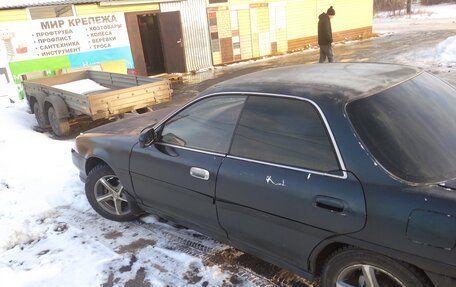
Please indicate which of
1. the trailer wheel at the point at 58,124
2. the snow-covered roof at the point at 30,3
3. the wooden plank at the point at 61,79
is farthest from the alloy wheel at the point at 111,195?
the snow-covered roof at the point at 30,3

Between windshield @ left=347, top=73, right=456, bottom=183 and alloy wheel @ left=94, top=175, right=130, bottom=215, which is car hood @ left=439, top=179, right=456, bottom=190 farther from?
alloy wheel @ left=94, top=175, right=130, bottom=215

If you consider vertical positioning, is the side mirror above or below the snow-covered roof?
below

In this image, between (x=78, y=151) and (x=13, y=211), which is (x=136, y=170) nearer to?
(x=78, y=151)

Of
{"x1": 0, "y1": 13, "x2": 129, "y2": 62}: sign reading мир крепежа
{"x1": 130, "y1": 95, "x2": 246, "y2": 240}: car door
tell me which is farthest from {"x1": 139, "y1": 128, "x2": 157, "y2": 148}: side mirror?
{"x1": 0, "y1": 13, "x2": 129, "y2": 62}: sign reading мир крепежа

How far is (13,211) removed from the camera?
4.89 metres

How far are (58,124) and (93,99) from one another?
150 cm

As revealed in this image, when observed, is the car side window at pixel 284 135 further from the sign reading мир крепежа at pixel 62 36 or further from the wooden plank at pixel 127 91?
the sign reading мир крепежа at pixel 62 36

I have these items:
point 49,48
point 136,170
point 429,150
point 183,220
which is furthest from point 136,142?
point 49,48

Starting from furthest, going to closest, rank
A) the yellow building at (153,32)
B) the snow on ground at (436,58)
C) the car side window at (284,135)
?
the yellow building at (153,32)
the snow on ground at (436,58)
the car side window at (284,135)

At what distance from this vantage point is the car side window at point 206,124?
10.6 feet

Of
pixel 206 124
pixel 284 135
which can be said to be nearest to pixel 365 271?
pixel 284 135

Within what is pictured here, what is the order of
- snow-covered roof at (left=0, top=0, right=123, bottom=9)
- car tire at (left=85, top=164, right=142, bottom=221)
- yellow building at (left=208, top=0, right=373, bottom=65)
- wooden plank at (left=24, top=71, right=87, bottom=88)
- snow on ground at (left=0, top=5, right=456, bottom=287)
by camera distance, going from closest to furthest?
snow on ground at (left=0, top=5, right=456, bottom=287) < car tire at (left=85, top=164, right=142, bottom=221) < wooden plank at (left=24, top=71, right=87, bottom=88) < snow-covered roof at (left=0, top=0, right=123, bottom=9) < yellow building at (left=208, top=0, right=373, bottom=65)

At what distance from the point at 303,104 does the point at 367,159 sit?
0.62 metres

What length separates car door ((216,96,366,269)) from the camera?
249 cm
